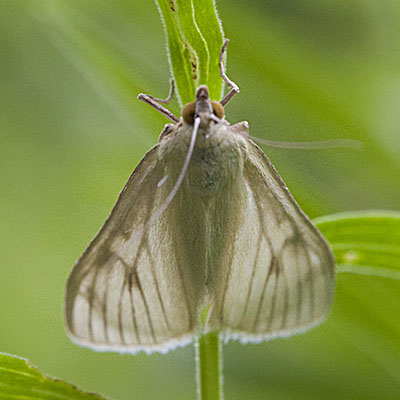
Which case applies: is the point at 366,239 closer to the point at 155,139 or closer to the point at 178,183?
the point at 178,183

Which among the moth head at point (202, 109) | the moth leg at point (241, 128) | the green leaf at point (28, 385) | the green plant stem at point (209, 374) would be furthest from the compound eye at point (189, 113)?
the green leaf at point (28, 385)

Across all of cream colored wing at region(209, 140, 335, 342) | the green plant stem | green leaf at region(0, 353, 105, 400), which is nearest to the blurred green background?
cream colored wing at region(209, 140, 335, 342)

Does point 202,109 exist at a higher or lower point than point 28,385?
higher

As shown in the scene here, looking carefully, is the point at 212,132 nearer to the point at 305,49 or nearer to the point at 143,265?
the point at 143,265

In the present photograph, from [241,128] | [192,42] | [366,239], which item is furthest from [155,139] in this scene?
[366,239]

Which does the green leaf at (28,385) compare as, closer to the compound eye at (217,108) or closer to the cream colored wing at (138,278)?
the cream colored wing at (138,278)

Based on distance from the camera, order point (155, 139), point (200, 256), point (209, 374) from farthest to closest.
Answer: point (155, 139), point (200, 256), point (209, 374)

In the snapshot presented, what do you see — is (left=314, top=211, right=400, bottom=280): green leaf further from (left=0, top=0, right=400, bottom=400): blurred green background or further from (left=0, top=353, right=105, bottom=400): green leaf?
(left=0, top=353, right=105, bottom=400): green leaf

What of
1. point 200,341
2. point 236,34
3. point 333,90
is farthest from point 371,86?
point 200,341
